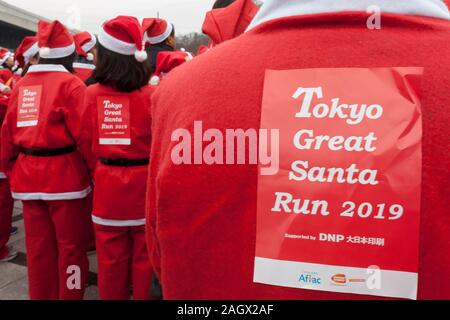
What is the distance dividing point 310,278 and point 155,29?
3884mm

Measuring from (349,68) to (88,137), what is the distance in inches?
87.4

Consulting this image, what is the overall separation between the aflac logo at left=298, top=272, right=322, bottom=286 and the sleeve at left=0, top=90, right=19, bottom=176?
257cm

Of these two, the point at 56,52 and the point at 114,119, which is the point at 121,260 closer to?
the point at 114,119

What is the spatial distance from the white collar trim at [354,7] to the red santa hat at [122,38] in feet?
6.00

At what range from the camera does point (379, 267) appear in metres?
0.73

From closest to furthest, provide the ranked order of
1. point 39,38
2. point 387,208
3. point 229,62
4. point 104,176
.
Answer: point 387,208, point 229,62, point 104,176, point 39,38

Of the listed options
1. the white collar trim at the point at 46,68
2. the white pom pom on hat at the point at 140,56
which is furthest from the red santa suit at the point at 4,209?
the white pom pom on hat at the point at 140,56

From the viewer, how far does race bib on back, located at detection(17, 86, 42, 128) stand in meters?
2.62

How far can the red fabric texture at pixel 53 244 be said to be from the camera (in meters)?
2.74

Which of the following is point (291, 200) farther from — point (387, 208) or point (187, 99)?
point (187, 99)

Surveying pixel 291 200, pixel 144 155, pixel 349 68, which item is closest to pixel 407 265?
pixel 291 200

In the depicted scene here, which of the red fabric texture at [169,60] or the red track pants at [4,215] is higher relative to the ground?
the red fabric texture at [169,60]

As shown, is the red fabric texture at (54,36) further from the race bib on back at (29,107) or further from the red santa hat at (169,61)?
the red santa hat at (169,61)

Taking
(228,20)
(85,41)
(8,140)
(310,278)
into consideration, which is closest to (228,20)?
(228,20)
